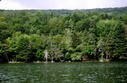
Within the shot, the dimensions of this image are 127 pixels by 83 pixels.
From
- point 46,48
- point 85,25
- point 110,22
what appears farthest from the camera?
point 85,25

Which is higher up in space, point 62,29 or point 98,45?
point 62,29

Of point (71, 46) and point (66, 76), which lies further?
point (71, 46)

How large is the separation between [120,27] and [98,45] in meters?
13.3

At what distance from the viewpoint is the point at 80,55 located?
8788 centimetres

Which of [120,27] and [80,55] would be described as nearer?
[80,55]

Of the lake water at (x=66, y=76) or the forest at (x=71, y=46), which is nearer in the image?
the lake water at (x=66, y=76)

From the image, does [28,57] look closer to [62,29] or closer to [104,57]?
[104,57]

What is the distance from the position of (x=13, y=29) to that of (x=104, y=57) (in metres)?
45.9

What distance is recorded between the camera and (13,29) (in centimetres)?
10962

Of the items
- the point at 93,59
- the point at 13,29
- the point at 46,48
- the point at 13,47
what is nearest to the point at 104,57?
the point at 93,59

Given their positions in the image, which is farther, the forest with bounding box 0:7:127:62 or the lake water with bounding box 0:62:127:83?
the forest with bounding box 0:7:127:62

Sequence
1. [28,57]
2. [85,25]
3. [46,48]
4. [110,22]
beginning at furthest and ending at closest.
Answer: [85,25], [110,22], [46,48], [28,57]

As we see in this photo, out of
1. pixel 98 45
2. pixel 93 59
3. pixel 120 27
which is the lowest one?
pixel 93 59

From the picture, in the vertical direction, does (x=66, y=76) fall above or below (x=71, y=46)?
below
